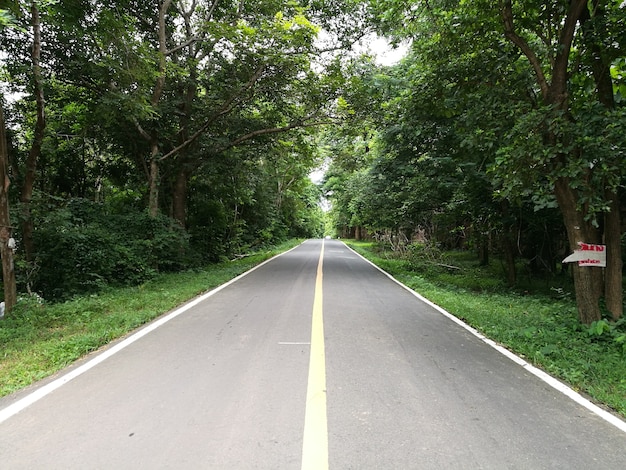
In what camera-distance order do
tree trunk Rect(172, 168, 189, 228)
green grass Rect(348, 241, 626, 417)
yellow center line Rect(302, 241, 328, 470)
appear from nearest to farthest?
yellow center line Rect(302, 241, 328, 470), green grass Rect(348, 241, 626, 417), tree trunk Rect(172, 168, 189, 228)

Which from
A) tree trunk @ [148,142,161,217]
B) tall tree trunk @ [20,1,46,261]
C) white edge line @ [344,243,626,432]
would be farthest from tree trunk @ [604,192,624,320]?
tree trunk @ [148,142,161,217]

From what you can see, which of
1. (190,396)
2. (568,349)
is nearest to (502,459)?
(190,396)

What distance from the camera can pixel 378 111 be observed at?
1388 centimetres

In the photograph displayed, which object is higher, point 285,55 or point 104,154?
point 285,55

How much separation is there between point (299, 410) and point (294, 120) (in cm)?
1342

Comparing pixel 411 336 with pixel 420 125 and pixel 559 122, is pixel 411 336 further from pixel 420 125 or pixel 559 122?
pixel 420 125

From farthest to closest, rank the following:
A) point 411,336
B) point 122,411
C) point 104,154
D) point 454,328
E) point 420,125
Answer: point 104,154
point 420,125
point 454,328
point 411,336
point 122,411

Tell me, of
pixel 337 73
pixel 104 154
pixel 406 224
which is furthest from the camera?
pixel 406 224

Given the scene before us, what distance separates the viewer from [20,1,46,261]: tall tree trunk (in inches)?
346

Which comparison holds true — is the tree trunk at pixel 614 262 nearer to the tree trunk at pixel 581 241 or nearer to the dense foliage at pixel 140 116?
the tree trunk at pixel 581 241

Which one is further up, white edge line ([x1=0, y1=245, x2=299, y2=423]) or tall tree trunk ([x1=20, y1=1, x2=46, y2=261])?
tall tree trunk ([x1=20, y1=1, x2=46, y2=261])

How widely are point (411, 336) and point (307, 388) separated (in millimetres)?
2597

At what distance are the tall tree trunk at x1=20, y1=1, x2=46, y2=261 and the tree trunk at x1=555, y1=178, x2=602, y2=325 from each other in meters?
11.1

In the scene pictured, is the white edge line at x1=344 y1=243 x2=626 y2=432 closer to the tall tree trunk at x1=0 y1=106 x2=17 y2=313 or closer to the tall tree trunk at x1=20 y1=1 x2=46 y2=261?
the tall tree trunk at x1=0 y1=106 x2=17 y2=313
